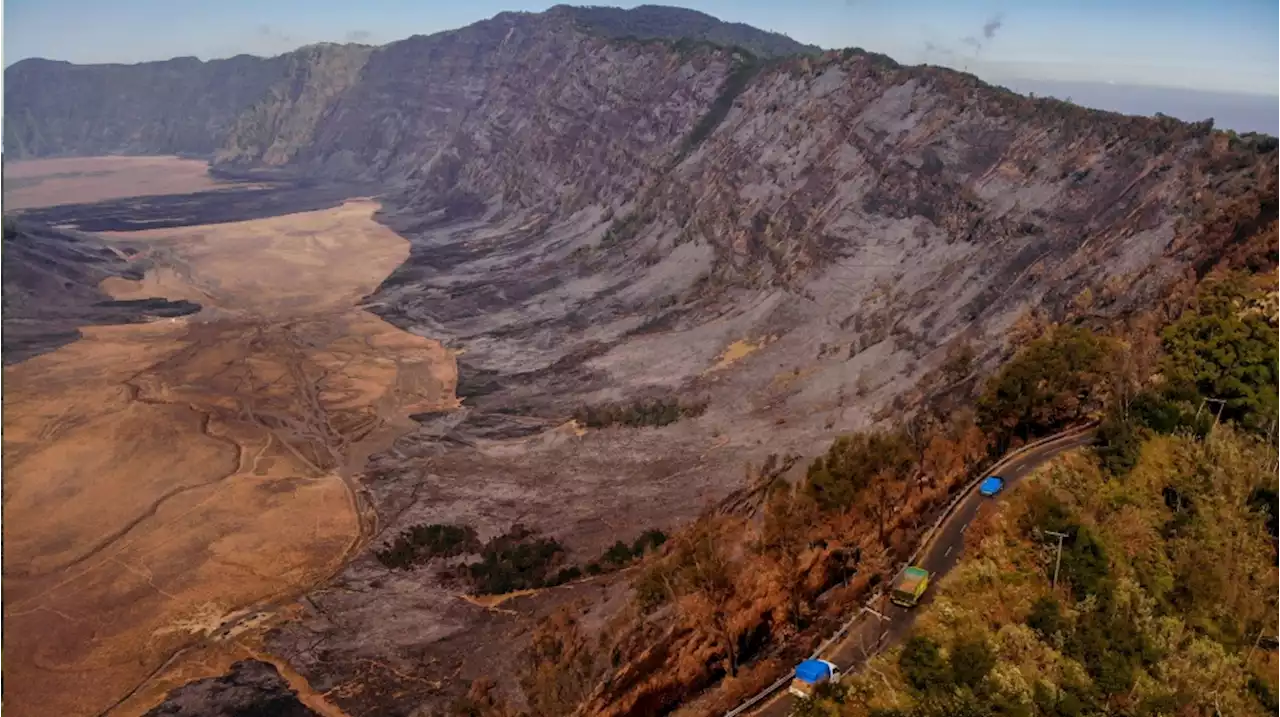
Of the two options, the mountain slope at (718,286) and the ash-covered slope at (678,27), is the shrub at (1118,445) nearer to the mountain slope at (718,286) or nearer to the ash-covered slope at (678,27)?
the mountain slope at (718,286)

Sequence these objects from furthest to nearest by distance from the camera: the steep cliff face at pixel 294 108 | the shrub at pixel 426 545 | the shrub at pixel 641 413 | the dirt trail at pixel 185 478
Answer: the steep cliff face at pixel 294 108 → the shrub at pixel 641 413 → the shrub at pixel 426 545 → the dirt trail at pixel 185 478

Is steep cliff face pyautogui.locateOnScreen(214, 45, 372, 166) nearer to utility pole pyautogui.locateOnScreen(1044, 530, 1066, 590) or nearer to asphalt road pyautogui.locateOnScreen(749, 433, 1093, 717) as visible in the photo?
asphalt road pyautogui.locateOnScreen(749, 433, 1093, 717)

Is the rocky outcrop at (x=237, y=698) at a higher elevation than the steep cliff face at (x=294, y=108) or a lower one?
lower

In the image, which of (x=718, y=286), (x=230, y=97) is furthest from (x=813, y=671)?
(x=230, y=97)

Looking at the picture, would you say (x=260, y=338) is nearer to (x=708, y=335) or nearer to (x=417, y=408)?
(x=417, y=408)

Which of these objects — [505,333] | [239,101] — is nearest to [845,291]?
[505,333]

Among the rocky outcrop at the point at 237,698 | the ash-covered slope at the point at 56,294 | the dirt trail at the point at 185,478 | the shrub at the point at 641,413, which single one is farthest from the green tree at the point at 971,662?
the ash-covered slope at the point at 56,294

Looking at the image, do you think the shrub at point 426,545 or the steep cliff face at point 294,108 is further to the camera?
the steep cliff face at point 294,108
